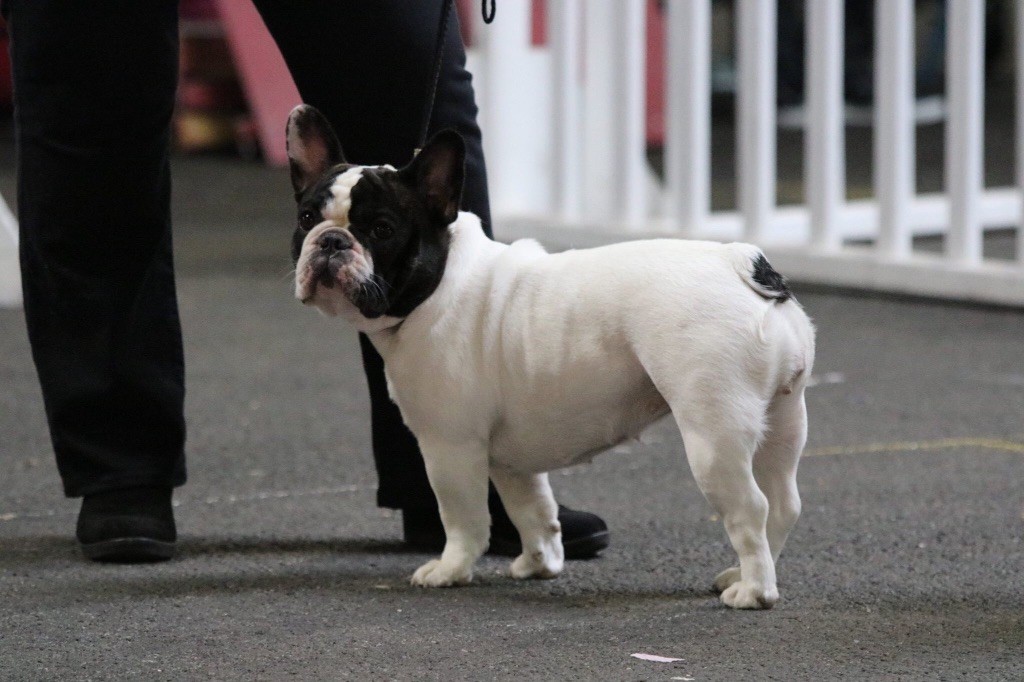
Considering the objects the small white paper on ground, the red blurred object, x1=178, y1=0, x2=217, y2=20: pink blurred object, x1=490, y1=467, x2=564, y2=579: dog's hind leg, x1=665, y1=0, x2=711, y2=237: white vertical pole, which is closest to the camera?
the small white paper on ground

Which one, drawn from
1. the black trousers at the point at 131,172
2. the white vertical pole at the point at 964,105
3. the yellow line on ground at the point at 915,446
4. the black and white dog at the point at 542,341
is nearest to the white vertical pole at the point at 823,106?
the white vertical pole at the point at 964,105

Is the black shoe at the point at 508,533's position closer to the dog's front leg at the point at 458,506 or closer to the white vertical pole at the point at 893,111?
the dog's front leg at the point at 458,506

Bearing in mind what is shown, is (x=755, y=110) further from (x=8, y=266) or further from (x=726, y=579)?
(x=726, y=579)

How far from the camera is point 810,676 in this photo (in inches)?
58.9

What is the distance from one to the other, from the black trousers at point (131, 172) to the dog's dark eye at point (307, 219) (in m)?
0.25

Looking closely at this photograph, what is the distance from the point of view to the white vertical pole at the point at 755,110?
4.52 meters

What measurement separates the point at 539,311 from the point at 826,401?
141 cm

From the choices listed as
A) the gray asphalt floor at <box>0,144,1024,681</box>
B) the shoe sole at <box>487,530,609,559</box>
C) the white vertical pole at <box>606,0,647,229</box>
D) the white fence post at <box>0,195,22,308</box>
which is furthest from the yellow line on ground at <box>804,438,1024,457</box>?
the white fence post at <box>0,195,22,308</box>

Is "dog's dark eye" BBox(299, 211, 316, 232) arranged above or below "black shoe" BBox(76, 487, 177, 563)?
above

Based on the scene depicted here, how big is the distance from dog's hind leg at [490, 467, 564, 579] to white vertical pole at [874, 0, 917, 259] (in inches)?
104

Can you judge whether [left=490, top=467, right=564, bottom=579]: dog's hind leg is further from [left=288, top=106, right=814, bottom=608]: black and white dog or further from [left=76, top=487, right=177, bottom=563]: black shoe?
[left=76, top=487, right=177, bottom=563]: black shoe

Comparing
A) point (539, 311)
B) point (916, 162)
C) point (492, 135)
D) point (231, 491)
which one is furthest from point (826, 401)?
point (916, 162)

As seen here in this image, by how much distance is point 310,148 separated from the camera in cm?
179

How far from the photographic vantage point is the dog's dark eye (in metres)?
1.73
